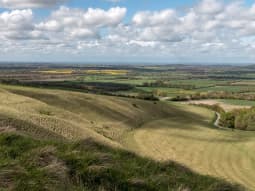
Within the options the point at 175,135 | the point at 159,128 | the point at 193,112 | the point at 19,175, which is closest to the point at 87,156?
the point at 19,175

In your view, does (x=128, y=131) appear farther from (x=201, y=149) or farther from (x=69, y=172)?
(x=69, y=172)

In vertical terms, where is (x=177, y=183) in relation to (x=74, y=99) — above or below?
above

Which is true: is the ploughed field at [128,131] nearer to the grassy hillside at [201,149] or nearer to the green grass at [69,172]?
the grassy hillside at [201,149]

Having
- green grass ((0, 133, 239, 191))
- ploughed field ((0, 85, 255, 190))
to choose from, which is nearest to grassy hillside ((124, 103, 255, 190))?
ploughed field ((0, 85, 255, 190))

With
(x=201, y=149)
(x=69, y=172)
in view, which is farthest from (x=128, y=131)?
(x=69, y=172)

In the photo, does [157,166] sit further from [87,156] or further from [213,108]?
[213,108]

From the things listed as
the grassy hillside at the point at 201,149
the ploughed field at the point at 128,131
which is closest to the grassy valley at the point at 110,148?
the grassy hillside at the point at 201,149

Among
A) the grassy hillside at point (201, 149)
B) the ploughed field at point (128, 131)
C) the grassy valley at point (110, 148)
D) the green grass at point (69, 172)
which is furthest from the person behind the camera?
the grassy hillside at point (201, 149)
